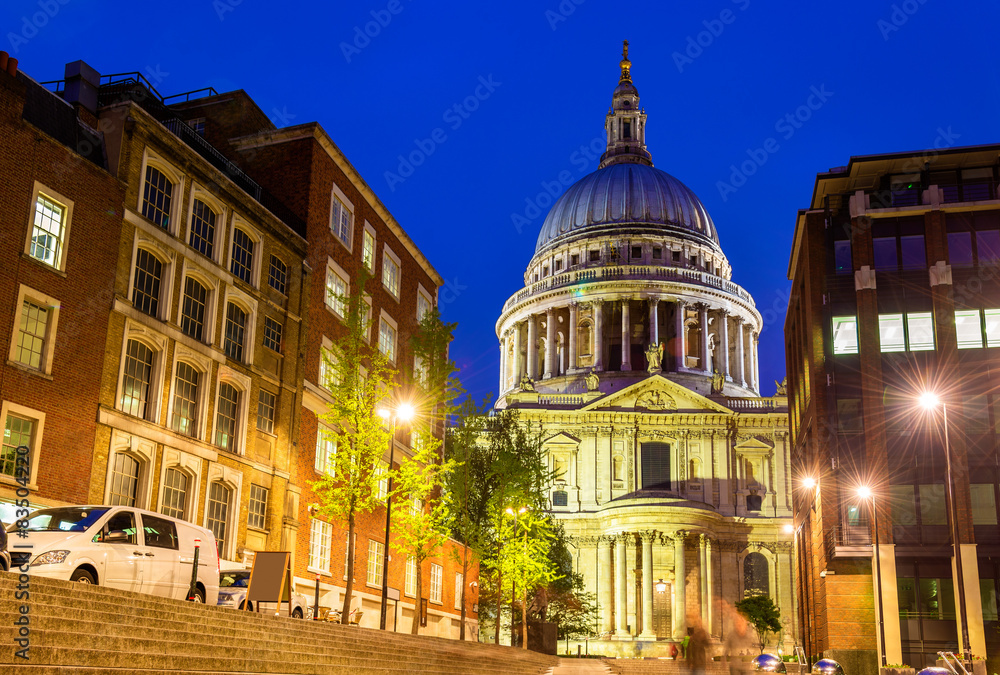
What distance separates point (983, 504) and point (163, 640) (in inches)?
1542

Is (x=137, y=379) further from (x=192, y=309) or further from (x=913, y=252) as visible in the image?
(x=913, y=252)

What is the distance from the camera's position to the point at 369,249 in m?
44.8

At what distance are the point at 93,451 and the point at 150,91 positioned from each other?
18070mm

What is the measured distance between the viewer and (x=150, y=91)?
39.7 meters

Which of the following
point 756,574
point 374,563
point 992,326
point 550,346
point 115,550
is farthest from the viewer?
point 550,346

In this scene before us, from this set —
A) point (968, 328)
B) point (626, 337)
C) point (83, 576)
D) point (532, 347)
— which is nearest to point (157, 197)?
point (83, 576)

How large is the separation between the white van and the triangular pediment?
7022 cm

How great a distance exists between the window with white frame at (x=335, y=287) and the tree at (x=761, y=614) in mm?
44250

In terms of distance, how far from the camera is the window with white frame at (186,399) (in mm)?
30906

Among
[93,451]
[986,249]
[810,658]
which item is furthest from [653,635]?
[93,451]

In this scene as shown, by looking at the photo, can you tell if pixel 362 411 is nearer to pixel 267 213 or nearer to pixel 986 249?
pixel 267 213

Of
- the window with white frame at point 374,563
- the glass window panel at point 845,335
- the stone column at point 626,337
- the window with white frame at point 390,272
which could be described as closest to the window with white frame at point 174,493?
the window with white frame at point 374,563

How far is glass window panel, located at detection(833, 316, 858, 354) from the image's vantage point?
4756 centimetres

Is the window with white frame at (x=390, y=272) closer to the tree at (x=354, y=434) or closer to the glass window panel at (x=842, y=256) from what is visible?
the tree at (x=354, y=434)
